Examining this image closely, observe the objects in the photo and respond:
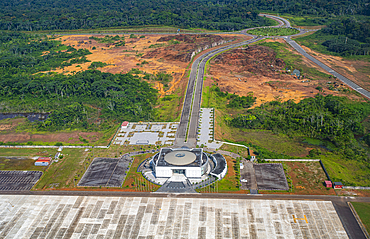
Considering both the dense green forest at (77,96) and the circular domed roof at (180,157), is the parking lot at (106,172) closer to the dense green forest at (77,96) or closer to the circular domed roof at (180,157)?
the circular domed roof at (180,157)

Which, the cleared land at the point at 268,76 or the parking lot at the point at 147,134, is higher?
the cleared land at the point at 268,76

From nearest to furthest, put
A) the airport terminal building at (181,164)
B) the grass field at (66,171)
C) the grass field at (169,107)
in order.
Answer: the airport terminal building at (181,164) → the grass field at (66,171) → the grass field at (169,107)

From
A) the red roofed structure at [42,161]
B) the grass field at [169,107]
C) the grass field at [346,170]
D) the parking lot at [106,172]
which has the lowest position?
the grass field at [346,170]

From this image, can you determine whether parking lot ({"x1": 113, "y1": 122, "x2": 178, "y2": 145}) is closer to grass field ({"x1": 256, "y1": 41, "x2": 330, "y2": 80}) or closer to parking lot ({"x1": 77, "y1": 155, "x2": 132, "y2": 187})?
parking lot ({"x1": 77, "y1": 155, "x2": 132, "y2": 187})

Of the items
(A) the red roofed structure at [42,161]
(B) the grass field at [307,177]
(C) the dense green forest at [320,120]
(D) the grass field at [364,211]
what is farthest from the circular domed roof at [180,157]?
(D) the grass field at [364,211]

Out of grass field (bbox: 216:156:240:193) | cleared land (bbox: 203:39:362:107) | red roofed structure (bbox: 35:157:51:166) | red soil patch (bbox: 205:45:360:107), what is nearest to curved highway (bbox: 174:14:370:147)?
cleared land (bbox: 203:39:362:107)

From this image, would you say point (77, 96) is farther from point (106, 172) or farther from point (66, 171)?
point (106, 172)

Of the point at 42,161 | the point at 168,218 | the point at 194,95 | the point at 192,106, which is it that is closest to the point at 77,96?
the point at 194,95
